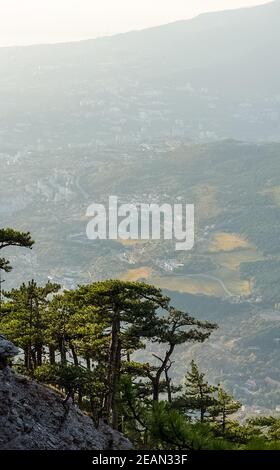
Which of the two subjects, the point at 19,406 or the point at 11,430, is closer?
the point at 11,430

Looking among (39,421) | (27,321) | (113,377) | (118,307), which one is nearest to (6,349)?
(39,421)

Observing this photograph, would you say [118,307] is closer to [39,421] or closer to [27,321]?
[27,321]

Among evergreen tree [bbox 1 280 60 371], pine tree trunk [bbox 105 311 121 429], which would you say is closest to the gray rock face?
evergreen tree [bbox 1 280 60 371]

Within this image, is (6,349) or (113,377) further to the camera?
(113,377)

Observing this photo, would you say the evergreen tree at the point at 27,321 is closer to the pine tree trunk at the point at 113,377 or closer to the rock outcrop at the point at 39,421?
the rock outcrop at the point at 39,421

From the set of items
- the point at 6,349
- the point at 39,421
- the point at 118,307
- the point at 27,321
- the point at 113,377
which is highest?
the point at 118,307

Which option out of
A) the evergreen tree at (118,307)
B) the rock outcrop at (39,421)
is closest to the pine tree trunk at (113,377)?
the evergreen tree at (118,307)

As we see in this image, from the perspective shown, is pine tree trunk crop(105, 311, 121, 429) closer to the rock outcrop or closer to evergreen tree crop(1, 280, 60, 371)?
the rock outcrop
